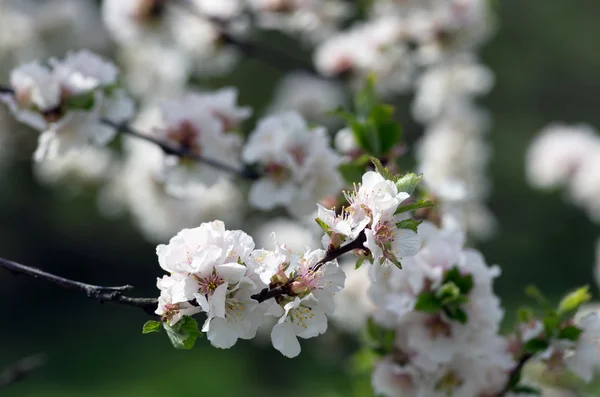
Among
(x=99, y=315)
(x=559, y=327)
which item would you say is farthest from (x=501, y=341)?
(x=99, y=315)

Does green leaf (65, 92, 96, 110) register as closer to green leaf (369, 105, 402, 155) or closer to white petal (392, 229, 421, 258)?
green leaf (369, 105, 402, 155)

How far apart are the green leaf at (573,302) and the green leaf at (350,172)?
30 centimetres

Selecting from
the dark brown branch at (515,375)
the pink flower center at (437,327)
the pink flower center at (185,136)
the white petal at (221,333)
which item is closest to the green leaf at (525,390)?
the dark brown branch at (515,375)

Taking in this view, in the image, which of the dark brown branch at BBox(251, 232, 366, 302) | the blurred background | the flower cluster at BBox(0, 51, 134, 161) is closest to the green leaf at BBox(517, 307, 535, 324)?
the dark brown branch at BBox(251, 232, 366, 302)

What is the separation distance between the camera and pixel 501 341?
976 millimetres

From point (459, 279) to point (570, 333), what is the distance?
Answer: 159 millimetres

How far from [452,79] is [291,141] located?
131 cm

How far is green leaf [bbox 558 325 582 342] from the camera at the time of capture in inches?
36.5

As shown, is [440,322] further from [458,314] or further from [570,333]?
[570,333]

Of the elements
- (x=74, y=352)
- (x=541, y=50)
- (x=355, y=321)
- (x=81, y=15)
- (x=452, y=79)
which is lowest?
(x=355, y=321)

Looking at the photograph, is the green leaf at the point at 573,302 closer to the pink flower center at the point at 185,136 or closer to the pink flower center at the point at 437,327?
the pink flower center at the point at 437,327

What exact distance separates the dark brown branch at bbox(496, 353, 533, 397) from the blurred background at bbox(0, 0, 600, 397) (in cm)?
179

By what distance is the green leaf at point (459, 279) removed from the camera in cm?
90

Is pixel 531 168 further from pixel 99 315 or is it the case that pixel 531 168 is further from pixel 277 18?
pixel 99 315
